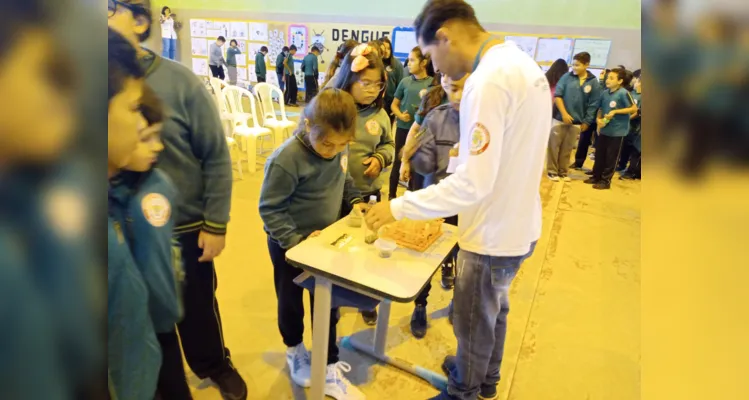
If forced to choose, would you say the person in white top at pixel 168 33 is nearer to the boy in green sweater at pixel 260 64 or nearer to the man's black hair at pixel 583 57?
the boy in green sweater at pixel 260 64

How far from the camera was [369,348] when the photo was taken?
6.42 ft

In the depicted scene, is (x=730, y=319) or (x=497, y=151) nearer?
(x=730, y=319)

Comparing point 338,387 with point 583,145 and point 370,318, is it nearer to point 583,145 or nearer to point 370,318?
point 370,318

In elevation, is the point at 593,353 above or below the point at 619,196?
below

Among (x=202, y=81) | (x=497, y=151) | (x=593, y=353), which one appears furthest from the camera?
(x=593, y=353)

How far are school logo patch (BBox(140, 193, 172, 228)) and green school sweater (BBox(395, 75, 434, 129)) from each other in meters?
2.76

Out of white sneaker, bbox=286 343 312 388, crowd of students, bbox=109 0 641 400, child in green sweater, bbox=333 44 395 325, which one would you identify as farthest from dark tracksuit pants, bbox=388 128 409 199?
white sneaker, bbox=286 343 312 388

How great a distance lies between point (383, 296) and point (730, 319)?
0.92m

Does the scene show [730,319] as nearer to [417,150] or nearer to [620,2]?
[620,2]

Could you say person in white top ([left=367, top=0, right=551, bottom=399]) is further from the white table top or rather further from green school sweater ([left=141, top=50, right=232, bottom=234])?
green school sweater ([left=141, top=50, right=232, bottom=234])

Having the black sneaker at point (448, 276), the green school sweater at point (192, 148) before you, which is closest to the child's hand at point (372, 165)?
the black sneaker at point (448, 276)

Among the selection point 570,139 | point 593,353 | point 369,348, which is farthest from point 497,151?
point 570,139

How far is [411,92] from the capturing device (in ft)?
10.8

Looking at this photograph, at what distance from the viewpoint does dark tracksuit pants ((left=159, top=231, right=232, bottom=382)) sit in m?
0.62
